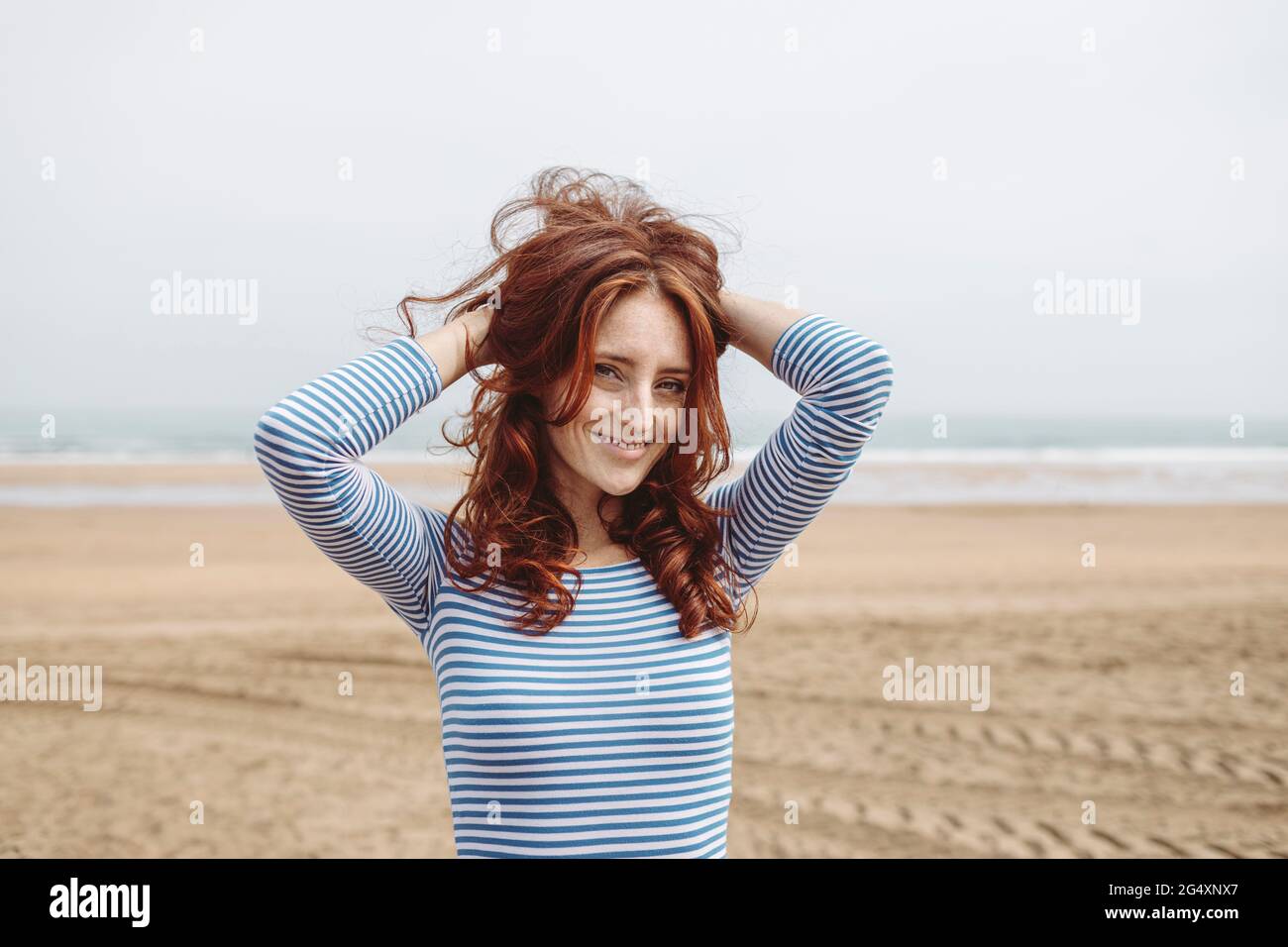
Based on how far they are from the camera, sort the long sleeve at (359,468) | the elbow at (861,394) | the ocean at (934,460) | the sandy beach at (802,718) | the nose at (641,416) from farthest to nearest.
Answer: the ocean at (934,460), the sandy beach at (802,718), the elbow at (861,394), the nose at (641,416), the long sleeve at (359,468)

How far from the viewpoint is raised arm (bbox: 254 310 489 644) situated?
5.47ft

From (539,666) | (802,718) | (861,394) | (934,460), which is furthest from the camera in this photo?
(934,460)

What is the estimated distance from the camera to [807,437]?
191cm

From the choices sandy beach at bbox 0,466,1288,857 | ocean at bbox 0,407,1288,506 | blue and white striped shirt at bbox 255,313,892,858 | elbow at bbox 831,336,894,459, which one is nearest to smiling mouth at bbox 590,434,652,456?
blue and white striped shirt at bbox 255,313,892,858

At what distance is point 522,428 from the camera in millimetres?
1933

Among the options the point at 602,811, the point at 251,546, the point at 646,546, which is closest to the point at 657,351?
the point at 646,546

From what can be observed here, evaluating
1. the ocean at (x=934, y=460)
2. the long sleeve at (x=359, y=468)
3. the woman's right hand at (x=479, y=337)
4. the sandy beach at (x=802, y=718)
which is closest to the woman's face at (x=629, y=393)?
the woman's right hand at (x=479, y=337)

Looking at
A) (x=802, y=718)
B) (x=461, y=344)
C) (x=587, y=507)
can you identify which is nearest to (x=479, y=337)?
(x=461, y=344)

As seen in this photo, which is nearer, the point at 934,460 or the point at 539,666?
the point at 539,666

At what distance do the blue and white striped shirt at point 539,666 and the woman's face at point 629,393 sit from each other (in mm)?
209

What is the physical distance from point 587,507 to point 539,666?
1.21 feet

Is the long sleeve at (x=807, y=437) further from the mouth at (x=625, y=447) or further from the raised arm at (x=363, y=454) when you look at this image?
the raised arm at (x=363, y=454)

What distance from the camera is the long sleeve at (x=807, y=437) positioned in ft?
6.21

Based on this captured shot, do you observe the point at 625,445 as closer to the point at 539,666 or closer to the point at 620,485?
the point at 620,485
